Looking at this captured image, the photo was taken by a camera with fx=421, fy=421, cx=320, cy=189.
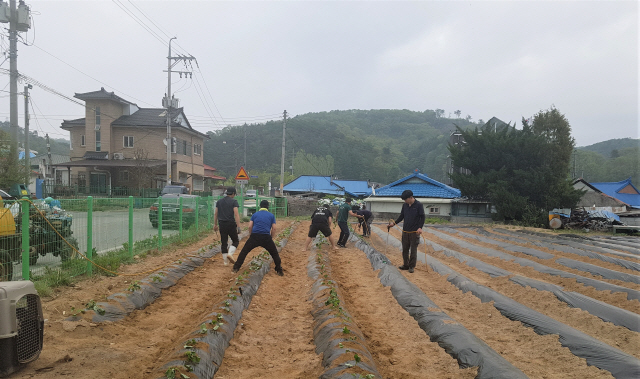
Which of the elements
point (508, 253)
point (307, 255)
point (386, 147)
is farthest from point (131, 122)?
point (386, 147)

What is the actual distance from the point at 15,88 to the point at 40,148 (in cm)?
5255

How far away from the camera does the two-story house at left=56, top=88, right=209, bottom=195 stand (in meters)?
33.2

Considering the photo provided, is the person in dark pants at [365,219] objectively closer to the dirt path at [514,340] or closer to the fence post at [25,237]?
the dirt path at [514,340]

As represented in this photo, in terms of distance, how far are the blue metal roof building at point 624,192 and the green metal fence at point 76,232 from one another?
36597mm

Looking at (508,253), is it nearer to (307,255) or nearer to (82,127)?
(307,255)

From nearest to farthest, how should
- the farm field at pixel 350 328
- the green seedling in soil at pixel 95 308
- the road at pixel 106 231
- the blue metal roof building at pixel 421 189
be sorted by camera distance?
the farm field at pixel 350 328 < the green seedling in soil at pixel 95 308 < the road at pixel 106 231 < the blue metal roof building at pixel 421 189

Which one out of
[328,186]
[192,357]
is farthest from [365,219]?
[328,186]

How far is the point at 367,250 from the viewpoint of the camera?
1194 cm

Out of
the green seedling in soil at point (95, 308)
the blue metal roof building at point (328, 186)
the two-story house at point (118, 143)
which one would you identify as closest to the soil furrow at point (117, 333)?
the green seedling in soil at point (95, 308)

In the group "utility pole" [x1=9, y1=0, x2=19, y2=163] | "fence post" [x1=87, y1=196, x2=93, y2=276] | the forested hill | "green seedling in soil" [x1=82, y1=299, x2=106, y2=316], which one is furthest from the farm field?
the forested hill

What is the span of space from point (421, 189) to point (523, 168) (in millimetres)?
8210

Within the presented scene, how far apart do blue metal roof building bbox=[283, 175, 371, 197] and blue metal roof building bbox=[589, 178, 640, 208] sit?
21.7 metres

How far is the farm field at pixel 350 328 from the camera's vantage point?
3812mm

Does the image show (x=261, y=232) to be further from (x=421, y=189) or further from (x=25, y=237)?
(x=421, y=189)
